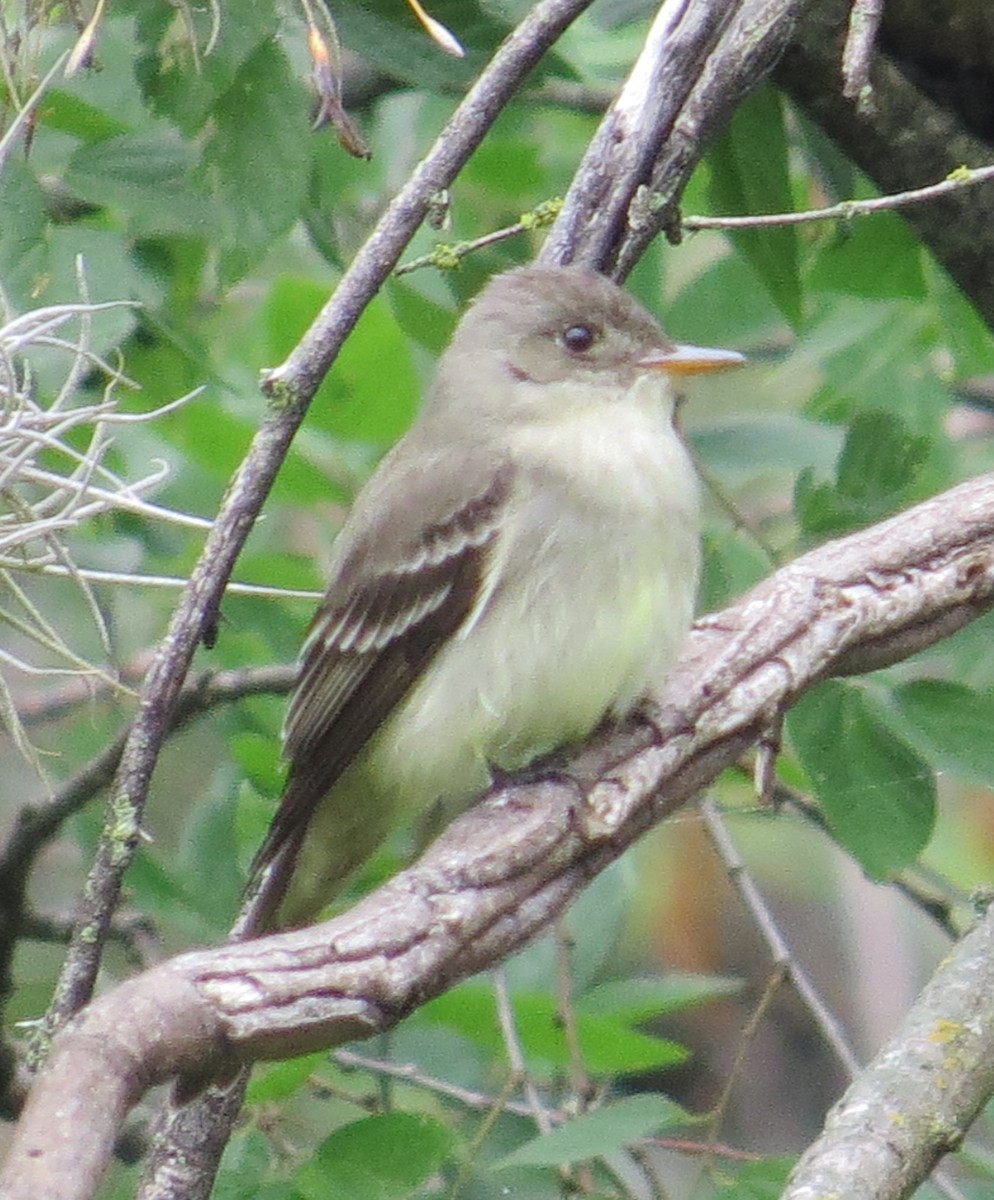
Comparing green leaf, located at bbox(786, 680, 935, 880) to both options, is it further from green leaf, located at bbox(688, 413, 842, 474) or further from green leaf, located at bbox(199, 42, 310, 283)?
green leaf, located at bbox(199, 42, 310, 283)

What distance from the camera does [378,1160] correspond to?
2.89 metres

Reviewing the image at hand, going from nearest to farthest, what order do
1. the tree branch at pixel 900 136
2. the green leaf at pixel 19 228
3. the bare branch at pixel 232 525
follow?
1. the bare branch at pixel 232 525
2. the green leaf at pixel 19 228
3. the tree branch at pixel 900 136

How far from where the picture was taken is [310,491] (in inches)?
155

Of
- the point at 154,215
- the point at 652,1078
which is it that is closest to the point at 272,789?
the point at 154,215

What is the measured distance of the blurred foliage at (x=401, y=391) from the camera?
294cm

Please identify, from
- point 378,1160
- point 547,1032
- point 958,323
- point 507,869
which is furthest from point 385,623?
point 958,323

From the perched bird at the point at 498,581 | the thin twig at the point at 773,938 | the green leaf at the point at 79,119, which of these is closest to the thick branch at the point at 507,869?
the perched bird at the point at 498,581

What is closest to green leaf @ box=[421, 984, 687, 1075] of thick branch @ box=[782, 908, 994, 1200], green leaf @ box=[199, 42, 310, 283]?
thick branch @ box=[782, 908, 994, 1200]

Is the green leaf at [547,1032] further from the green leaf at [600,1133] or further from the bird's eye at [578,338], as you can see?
the bird's eye at [578,338]

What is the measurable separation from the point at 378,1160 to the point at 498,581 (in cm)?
85

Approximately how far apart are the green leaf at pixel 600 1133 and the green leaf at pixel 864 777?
482mm

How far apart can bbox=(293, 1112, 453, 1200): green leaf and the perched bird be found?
345 millimetres

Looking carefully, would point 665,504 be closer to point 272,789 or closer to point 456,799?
point 456,799

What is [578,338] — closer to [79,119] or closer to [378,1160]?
[79,119]
